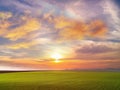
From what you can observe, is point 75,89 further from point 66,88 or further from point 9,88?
point 9,88

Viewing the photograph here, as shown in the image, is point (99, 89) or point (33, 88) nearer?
point (99, 89)

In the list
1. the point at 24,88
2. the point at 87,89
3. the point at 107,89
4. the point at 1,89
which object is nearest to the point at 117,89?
the point at 107,89

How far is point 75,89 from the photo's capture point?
24984mm

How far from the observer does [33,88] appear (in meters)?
26.6

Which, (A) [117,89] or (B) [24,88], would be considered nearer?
(A) [117,89]

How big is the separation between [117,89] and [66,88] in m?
4.68

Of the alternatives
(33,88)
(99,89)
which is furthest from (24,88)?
(99,89)

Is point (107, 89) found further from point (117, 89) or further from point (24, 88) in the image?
point (24, 88)

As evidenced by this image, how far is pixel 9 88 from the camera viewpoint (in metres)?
26.9

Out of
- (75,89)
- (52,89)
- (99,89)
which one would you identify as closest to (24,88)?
(52,89)

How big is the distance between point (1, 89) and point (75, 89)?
23.1 ft

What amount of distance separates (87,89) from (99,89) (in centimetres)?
105

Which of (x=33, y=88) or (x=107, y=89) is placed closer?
(x=107, y=89)

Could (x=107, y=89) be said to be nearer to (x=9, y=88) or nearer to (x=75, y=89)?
(x=75, y=89)
